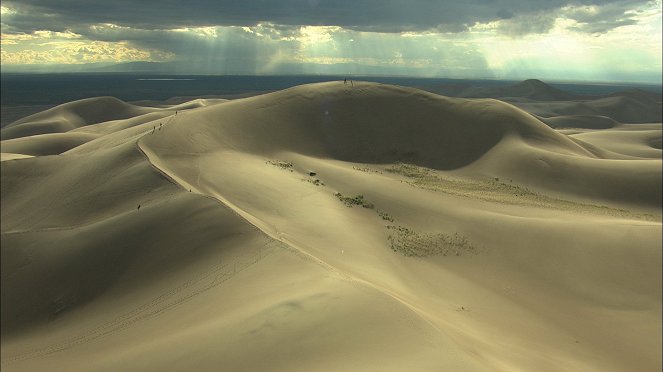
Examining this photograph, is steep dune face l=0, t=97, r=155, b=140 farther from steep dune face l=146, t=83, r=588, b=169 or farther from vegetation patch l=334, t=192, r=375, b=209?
vegetation patch l=334, t=192, r=375, b=209

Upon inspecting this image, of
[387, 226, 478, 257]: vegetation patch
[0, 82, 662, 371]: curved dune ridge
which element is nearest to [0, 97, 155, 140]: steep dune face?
[0, 82, 662, 371]: curved dune ridge

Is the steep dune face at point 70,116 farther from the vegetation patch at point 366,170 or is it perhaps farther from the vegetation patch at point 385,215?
the vegetation patch at point 385,215

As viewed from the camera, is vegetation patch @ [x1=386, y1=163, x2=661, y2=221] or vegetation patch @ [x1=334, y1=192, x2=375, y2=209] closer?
vegetation patch @ [x1=334, y1=192, x2=375, y2=209]

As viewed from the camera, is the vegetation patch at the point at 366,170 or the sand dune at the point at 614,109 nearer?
the vegetation patch at the point at 366,170

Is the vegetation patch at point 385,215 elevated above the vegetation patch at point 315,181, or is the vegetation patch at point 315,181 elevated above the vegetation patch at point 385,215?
the vegetation patch at point 315,181

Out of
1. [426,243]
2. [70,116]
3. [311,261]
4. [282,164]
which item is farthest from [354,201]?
[70,116]

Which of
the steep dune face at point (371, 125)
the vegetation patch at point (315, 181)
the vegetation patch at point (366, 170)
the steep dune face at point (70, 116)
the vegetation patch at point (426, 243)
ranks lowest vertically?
the steep dune face at point (70, 116)

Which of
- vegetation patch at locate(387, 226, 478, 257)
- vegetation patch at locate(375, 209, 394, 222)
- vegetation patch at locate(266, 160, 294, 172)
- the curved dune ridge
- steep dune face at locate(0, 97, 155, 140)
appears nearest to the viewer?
the curved dune ridge

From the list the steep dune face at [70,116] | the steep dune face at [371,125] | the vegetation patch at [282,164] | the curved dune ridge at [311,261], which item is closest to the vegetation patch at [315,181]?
the curved dune ridge at [311,261]
